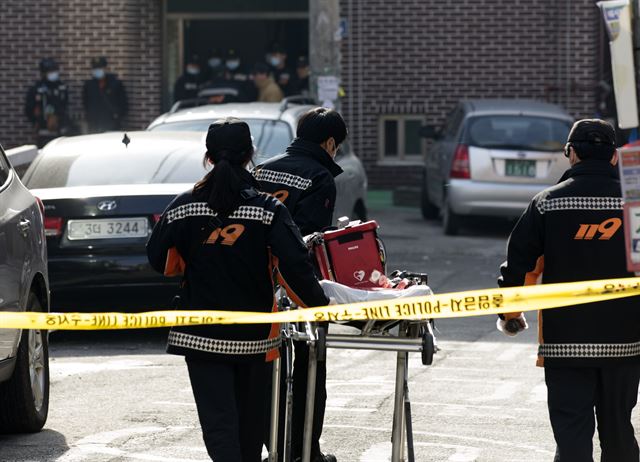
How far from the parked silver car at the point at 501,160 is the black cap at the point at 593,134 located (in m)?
10.7

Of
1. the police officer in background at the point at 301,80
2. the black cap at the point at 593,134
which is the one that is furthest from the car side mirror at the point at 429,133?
the black cap at the point at 593,134

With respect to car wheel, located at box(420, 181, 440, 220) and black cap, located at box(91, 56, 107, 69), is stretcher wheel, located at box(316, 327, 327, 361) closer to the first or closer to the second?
car wheel, located at box(420, 181, 440, 220)

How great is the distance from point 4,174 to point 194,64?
14.8m

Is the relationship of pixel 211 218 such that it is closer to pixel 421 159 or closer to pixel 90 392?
pixel 90 392

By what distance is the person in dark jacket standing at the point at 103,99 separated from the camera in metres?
22.2

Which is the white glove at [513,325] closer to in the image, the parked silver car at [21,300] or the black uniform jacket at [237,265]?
the black uniform jacket at [237,265]

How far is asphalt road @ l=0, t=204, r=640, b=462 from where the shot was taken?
297 inches

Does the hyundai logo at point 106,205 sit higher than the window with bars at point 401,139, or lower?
higher

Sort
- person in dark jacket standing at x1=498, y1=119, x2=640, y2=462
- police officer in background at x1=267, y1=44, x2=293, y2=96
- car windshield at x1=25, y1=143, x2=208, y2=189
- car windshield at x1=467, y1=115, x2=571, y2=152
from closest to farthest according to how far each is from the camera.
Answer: person in dark jacket standing at x1=498, y1=119, x2=640, y2=462
car windshield at x1=25, y1=143, x2=208, y2=189
car windshield at x1=467, y1=115, x2=571, y2=152
police officer in background at x1=267, y1=44, x2=293, y2=96

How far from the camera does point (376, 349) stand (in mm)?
5867

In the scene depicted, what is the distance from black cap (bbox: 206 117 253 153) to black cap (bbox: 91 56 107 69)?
16525mm

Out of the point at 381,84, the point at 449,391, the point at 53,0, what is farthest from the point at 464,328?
the point at 53,0

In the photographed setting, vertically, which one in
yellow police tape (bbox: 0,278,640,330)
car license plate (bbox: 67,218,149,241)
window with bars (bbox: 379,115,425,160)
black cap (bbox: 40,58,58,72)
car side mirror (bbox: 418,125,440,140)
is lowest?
window with bars (bbox: 379,115,425,160)

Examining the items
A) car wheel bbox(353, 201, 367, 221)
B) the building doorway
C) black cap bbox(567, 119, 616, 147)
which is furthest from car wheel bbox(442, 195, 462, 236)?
black cap bbox(567, 119, 616, 147)
